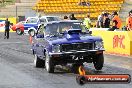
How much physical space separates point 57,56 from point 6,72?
5.69ft

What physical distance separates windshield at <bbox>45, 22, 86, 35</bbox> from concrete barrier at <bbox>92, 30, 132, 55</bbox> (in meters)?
5.49

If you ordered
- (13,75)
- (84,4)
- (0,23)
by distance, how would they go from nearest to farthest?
(13,75) → (84,4) → (0,23)

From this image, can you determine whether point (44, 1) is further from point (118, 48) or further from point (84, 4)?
point (118, 48)

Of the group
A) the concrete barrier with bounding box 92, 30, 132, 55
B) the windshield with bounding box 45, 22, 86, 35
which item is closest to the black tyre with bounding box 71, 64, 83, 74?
the windshield with bounding box 45, 22, 86, 35

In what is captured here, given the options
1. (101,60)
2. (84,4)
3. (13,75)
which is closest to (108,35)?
(101,60)

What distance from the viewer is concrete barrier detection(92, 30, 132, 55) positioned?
66.6 ft

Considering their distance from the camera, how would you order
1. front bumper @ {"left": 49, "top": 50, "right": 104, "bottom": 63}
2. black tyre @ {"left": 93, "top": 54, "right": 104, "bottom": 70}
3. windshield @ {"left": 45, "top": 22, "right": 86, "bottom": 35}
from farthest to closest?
windshield @ {"left": 45, "top": 22, "right": 86, "bottom": 35} < black tyre @ {"left": 93, "top": 54, "right": 104, "bottom": 70} < front bumper @ {"left": 49, "top": 50, "right": 104, "bottom": 63}

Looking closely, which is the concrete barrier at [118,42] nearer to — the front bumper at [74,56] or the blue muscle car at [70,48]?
the blue muscle car at [70,48]

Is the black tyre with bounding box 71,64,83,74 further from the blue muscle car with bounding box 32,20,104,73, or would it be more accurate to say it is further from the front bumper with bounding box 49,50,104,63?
the front bumper with bounding box 49,50,104,63

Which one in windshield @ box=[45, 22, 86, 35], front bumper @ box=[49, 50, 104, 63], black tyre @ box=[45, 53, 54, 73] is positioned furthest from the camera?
windshield @ box=[45, 22, 86, 35]

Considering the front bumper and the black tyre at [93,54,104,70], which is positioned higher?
the front bumper

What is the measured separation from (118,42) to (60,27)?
6.85 metres

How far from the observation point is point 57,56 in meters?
13.7

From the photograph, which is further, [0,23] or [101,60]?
[0,23]
